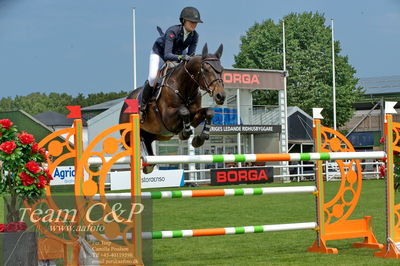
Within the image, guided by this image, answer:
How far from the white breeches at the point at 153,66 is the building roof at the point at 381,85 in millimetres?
48212

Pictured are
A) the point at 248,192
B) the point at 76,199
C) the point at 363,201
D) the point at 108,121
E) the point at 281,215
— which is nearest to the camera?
the point at 76,199

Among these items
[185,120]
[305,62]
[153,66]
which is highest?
[305,62]

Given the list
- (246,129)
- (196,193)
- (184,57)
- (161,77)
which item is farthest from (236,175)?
(196,193)

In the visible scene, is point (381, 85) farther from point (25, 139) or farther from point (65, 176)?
point (25, 139)

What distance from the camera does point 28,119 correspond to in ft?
71.3

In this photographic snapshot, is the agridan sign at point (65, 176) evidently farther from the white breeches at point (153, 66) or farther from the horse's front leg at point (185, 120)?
the horse's front leg at point (185, 120)

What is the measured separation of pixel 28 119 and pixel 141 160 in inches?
674

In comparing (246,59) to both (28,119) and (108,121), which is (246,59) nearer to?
(108,121)

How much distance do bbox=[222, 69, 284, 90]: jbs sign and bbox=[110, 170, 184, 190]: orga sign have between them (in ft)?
22.4

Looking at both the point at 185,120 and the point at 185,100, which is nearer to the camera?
the point at 185,120

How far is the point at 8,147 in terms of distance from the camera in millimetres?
5137

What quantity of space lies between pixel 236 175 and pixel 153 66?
14632 mm

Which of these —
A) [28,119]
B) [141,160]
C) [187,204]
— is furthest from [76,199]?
[28,119]

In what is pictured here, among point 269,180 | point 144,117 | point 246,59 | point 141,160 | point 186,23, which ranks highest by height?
point 246,59
